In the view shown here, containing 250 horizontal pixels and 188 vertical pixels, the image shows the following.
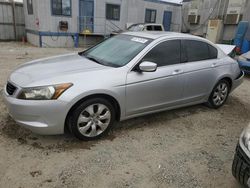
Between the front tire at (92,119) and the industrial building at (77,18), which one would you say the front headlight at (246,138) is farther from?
the industrial building at (77,18)

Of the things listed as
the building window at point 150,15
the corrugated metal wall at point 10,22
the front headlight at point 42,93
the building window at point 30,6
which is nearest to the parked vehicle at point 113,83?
the front headlight at point 42,93

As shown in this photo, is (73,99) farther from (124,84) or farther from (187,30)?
(187,30)

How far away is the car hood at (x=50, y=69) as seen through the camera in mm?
2932

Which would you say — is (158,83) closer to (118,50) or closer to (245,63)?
(118,50)

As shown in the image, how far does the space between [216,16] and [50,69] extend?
1550 centimetres

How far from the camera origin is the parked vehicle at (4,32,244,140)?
2787 mm

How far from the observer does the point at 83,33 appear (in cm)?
1384

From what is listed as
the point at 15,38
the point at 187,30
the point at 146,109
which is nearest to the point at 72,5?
the point at 15,38

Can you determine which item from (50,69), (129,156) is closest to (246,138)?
(129,156)

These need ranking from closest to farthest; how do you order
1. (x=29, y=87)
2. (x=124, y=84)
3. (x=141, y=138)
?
(x=29, y=87)
(x=124, y=84)
(x=141, y=138)

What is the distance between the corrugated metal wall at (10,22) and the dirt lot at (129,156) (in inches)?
476

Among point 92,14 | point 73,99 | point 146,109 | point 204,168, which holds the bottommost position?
point 204,168

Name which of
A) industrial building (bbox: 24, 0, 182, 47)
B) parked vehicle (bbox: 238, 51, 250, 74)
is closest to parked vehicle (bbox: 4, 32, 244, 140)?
parked vehicle (bbox: 238, 51, 250, 74)

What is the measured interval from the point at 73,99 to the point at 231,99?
406cm
